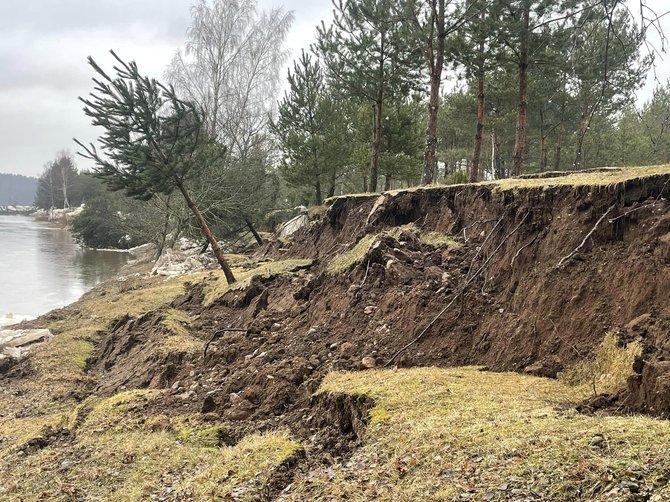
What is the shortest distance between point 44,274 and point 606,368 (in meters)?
27.9

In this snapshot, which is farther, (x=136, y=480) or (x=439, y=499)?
(x=136, y=480)

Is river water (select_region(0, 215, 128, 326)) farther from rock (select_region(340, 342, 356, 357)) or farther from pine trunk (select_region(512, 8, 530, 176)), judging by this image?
pine trunk (select_region(512, 8, 530, 176))

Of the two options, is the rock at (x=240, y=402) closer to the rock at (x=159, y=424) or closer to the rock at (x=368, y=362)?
the rock at (x=159, y=424)

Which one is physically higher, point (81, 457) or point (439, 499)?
point (439, 499)

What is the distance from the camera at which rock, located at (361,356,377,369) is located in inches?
238

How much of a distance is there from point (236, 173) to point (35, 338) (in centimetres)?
1237

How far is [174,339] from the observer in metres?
9.51

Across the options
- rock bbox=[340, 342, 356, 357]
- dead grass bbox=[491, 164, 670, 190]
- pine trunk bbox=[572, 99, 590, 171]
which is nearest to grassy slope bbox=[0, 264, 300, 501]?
rock bbox=[340, 342, 356, 357]

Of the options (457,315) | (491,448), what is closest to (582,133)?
(457,315)

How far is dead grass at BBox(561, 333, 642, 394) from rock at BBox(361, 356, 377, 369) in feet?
7.08

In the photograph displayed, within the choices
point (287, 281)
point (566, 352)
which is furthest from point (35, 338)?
point (566, 352)

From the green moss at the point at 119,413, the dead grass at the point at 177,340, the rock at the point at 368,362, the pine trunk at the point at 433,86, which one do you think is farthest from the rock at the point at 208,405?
the pine trunk at the point at 433,86

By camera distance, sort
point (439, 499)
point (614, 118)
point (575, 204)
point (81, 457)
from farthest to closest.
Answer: point (614, 118), point (575, 204), point (81, 457), point (439, 499)

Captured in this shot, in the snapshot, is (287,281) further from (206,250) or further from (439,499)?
(206,250)
